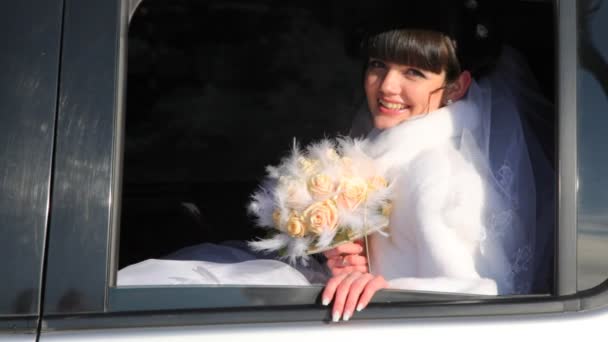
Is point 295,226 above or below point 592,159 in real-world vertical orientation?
below

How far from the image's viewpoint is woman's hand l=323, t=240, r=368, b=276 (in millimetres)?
2035

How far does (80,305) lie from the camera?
145 cm

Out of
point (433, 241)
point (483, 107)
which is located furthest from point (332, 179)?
point (483, 107)

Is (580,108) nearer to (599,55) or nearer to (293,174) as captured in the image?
(599,55)

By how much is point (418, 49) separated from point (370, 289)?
0.87 meters

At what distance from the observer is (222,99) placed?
12.2 feet

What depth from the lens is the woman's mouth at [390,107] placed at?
2.29 metres

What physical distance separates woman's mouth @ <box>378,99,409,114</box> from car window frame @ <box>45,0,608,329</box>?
0.75m

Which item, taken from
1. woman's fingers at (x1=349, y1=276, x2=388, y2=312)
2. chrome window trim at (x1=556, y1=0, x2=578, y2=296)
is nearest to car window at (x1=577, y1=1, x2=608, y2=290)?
chrome window trim at (x1=556, y1=0, x2=578, y2=296)

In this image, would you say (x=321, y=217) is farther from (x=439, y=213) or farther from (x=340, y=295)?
(x=340, y=295)

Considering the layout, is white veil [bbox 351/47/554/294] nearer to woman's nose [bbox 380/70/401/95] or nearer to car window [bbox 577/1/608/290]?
car window [bbox 577/1/608/290]

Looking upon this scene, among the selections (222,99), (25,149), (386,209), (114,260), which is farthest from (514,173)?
(222,99)

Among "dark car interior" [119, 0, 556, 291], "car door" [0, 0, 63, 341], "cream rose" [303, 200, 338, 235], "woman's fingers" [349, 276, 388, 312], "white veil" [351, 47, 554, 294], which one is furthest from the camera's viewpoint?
"dark car interior" [119, 0, 556, 291]

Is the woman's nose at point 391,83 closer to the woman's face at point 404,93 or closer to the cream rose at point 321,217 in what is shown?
the woman's face at point 404,93
